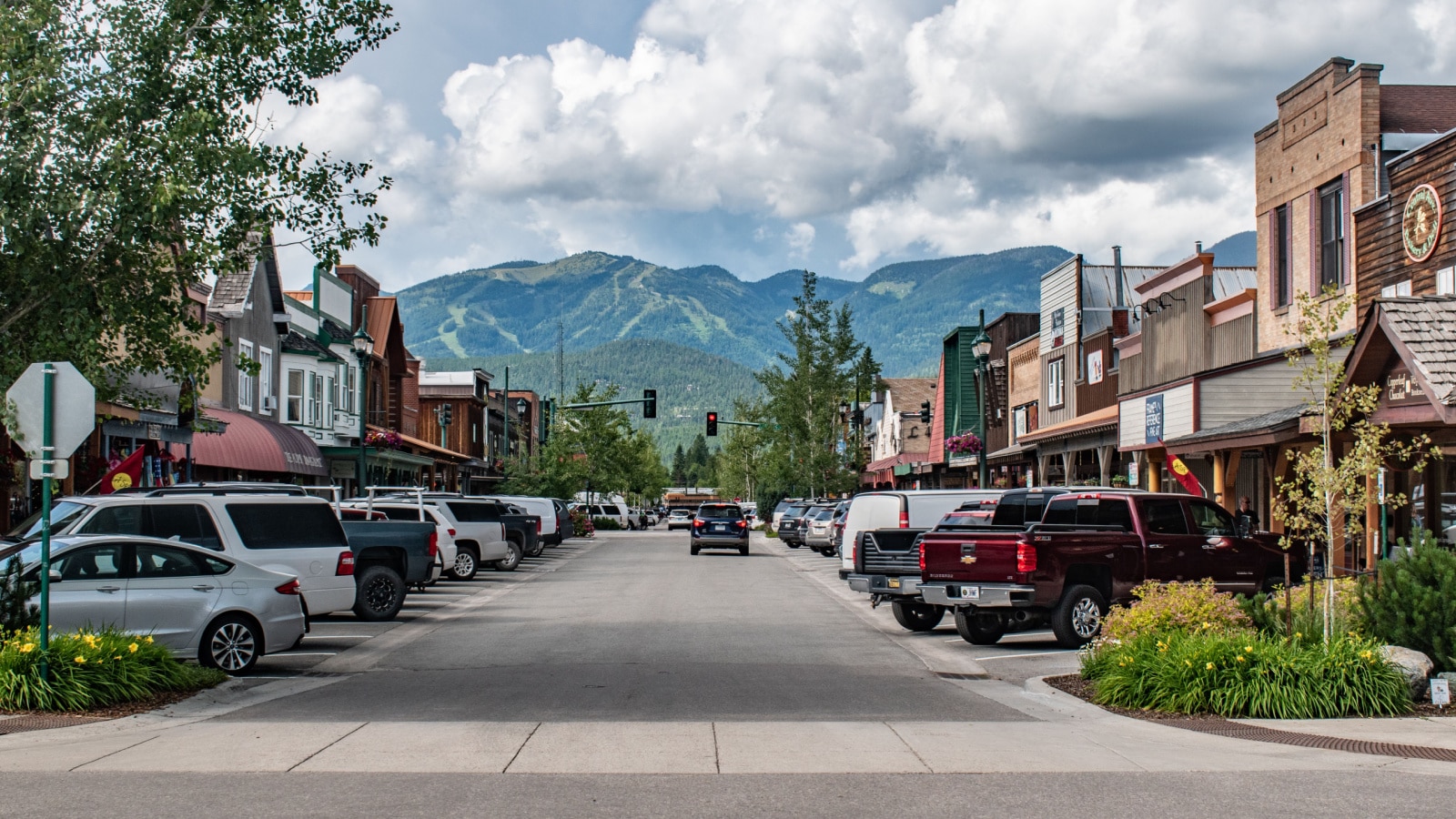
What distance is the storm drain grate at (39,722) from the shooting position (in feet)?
36.6

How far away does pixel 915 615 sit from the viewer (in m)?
20.3

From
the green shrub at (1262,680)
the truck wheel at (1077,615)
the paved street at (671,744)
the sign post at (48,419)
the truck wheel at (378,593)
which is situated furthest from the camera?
the truck wheel at (378,593)

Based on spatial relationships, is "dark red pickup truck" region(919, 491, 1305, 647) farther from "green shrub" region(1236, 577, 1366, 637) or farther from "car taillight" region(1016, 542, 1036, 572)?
"green shrub" region(1236, 577, 1366, 637)

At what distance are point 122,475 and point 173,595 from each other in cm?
1048

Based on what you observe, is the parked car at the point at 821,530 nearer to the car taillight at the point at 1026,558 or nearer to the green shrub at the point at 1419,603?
the car taillight at the point at 1026,558

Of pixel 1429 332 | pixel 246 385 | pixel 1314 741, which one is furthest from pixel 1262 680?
pixel 246 385

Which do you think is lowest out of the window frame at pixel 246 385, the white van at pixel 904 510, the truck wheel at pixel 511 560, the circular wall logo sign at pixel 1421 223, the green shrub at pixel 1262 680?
the truck wheel at pixel 511 560

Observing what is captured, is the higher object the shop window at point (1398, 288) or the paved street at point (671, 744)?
the shop window at point (1398, 288)

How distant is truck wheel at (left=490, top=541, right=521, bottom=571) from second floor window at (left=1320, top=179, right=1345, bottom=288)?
64.8 ft

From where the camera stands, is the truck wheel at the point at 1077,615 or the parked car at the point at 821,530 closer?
the truck wheel at the point at 1077,615

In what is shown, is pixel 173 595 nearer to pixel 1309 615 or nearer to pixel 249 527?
pixel 249 527

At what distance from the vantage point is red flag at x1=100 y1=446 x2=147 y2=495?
A: 23.5 m

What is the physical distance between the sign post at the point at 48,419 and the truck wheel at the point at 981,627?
1091cm

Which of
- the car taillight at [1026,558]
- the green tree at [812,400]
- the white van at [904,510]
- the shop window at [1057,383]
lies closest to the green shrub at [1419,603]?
the car taillight at [1026,558]
